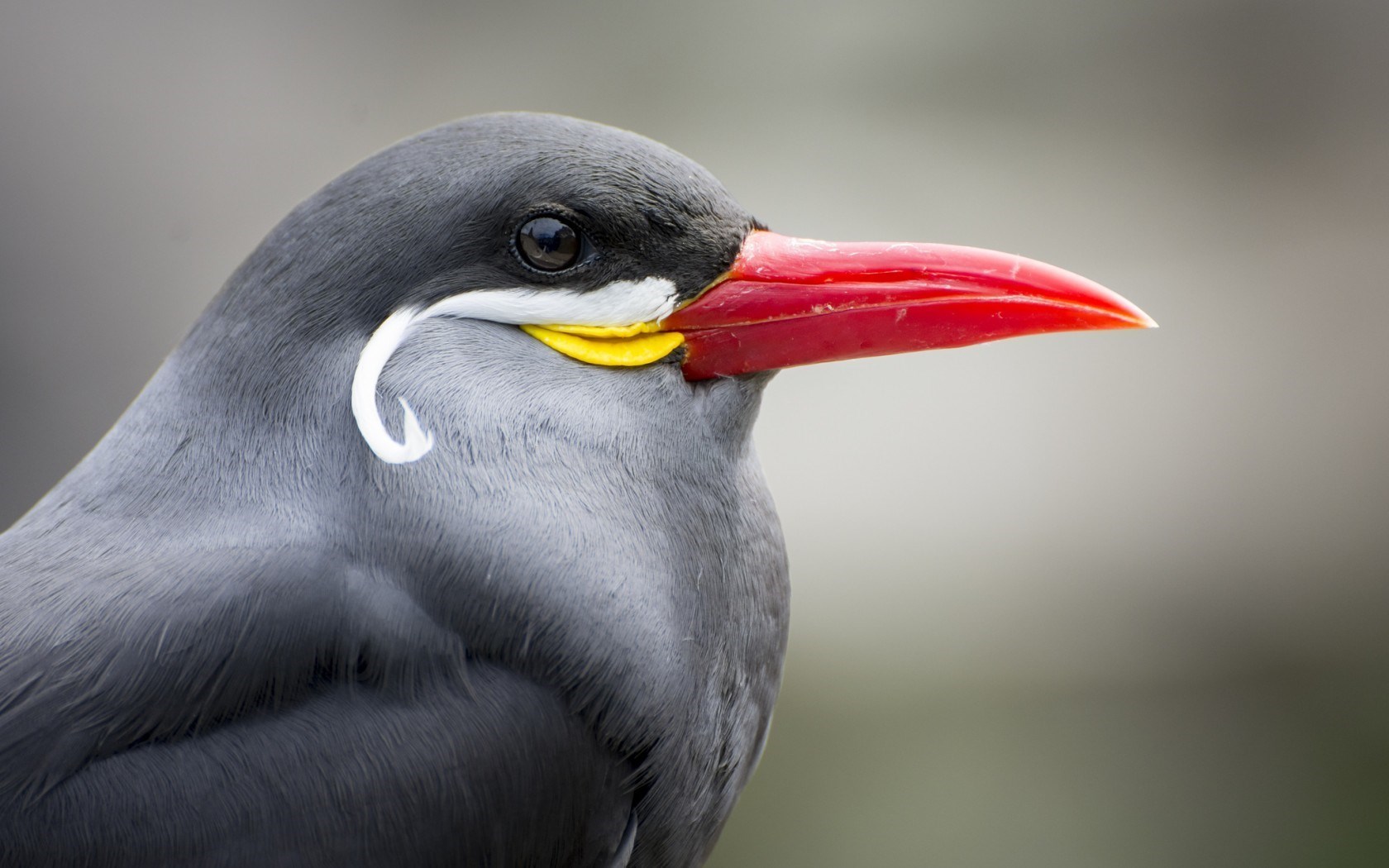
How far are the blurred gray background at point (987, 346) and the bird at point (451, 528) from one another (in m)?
2.88

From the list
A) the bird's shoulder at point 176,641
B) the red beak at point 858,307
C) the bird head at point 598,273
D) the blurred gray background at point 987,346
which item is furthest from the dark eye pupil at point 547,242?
the blurred gray background at point 987,346

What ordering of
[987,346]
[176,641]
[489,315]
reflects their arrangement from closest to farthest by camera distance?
[176,641] < [489,315] < [987,346]

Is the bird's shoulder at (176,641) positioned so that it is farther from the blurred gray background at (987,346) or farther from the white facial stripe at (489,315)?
the blurred gray background at (987,346)

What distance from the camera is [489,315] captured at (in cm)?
137

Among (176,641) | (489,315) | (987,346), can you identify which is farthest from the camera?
(987,346)

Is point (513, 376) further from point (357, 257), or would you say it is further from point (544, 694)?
point (544, 694)

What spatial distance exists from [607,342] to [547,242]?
12 cm

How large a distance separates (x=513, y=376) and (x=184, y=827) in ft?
1.72

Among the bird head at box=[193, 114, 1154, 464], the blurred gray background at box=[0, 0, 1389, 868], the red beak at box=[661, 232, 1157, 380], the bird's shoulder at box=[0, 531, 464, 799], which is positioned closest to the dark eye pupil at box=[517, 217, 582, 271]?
the bird head at box=[193, 114, 1154, 464]

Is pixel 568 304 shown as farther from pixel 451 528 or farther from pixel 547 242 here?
pixel 451 528

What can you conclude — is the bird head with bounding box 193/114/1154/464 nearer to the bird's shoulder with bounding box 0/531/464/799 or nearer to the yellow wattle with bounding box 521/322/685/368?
the yellow wattle with bounding box 521/322/685/368

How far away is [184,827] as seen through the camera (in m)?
1.17

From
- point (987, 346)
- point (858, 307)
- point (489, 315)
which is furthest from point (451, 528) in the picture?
point (987, 346)

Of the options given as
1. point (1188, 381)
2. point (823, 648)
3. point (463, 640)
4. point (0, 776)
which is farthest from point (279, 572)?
point (1188, 381)
